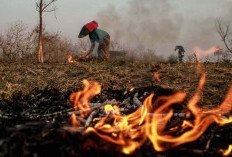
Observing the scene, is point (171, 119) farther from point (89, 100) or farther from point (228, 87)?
point (228, 87)

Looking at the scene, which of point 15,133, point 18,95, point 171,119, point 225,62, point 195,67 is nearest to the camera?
point 15,133

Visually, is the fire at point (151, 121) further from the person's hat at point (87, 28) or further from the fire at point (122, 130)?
the person's hat at point (87, 28)

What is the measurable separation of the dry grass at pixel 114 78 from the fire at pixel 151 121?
19 centimetres

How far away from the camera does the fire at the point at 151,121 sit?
252 centimetres

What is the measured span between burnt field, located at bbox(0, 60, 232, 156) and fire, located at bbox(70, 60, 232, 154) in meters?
0.06

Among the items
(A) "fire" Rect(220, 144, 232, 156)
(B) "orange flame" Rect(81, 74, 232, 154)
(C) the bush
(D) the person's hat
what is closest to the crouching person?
(D) the person's hat

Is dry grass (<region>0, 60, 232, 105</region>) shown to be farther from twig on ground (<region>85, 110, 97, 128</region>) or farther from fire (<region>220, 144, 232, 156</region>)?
fire (<region>220, 144, 232, 156</region>)

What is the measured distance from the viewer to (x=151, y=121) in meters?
3.46

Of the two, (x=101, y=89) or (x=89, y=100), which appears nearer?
(x=89, y=100)

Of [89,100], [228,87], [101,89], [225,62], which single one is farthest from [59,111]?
[225,62]

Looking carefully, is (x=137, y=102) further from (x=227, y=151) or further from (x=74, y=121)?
(x=227, y=151)

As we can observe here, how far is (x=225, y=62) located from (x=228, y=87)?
2.66 metres

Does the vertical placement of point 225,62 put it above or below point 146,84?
above

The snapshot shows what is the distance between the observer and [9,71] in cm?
671
